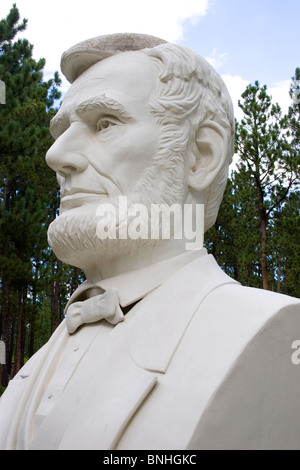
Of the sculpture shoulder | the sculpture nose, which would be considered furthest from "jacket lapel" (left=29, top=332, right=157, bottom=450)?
the sculpture nose

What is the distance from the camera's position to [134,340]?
1.72 meters

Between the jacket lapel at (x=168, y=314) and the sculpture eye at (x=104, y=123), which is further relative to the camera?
the sculpture eye at (x=104, y=123)

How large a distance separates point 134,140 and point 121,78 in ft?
0.97

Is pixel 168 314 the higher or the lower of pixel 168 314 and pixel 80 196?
the lower

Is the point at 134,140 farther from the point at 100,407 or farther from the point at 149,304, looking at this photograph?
the point at 100,407

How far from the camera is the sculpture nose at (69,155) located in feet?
6.57

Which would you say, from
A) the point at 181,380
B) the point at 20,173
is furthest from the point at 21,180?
the point at 181,380

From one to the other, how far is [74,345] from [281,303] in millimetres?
814

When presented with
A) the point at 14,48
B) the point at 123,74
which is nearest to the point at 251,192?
the point at 14,48

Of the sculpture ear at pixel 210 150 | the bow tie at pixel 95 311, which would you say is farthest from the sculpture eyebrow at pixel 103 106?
the bow tie at pixel 95 311

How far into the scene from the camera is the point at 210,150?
214 cm

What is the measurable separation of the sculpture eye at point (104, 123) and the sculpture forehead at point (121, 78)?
0.10 metres

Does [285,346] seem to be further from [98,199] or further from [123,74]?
[123,74]

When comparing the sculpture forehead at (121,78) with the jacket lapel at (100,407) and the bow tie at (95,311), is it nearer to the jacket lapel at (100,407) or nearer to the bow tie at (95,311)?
the bow tie at (95,311)
